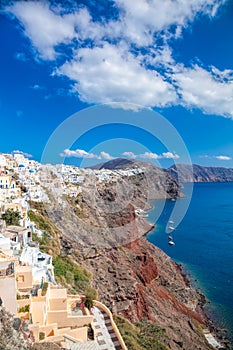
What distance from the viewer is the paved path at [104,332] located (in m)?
8.35

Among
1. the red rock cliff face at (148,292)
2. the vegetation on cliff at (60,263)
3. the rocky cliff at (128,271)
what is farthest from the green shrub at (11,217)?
the red rock cliff face at (148,292)

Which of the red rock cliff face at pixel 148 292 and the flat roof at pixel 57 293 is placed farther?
the red rock cliff face at pixel 148 292

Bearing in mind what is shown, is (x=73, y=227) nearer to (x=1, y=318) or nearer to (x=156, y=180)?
(x=1, y=318)

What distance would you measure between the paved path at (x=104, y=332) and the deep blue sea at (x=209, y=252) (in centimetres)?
1161

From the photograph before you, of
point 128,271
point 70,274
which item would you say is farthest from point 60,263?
point 128,271

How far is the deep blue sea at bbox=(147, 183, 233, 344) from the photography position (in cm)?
2159

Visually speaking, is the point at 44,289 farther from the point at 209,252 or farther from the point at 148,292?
the point at 209,252

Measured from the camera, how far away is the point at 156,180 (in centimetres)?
8469

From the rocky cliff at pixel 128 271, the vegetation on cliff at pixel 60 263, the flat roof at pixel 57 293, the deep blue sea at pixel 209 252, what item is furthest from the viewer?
the deep blue sea at pixel 209 252

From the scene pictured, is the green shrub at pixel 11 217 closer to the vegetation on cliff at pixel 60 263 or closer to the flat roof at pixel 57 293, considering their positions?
the vegetation on cliff at pixel 60 263

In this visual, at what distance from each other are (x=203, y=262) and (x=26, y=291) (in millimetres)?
25687

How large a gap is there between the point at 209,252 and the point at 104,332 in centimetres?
2707

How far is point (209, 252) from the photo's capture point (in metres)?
33.3

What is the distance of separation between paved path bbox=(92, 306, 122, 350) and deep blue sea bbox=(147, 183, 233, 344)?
457 inches
